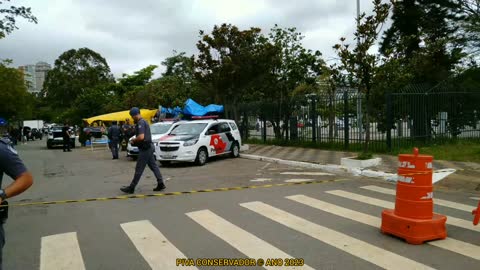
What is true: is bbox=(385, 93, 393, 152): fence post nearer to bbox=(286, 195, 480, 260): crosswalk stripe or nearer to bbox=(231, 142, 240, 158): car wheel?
bbox=(231, 142, 240, 158): car wheel

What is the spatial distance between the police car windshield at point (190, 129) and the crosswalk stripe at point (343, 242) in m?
8.61

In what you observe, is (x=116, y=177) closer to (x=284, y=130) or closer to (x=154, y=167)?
(x=154, y=167)

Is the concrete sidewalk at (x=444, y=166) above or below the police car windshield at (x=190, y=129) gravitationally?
below

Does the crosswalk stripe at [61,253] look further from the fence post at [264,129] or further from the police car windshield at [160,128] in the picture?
the fence post at [264,129]

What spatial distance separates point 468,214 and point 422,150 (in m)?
8.83

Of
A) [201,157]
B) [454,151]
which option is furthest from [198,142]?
[454,151]

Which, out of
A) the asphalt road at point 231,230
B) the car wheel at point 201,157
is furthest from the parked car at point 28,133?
the asphalt road at point 231,230

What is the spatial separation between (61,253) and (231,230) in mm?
2296

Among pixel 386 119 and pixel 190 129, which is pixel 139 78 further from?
pixel 386 119

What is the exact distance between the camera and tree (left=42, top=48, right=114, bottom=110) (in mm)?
71625

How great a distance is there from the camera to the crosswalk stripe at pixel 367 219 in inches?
201

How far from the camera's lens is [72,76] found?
7238cm

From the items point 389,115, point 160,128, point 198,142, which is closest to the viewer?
point 389,115

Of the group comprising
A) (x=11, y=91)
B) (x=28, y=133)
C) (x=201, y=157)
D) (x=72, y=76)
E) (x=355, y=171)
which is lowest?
(x=355, y=171)
